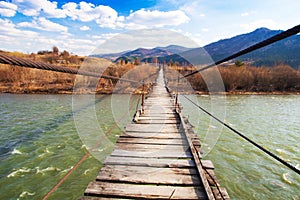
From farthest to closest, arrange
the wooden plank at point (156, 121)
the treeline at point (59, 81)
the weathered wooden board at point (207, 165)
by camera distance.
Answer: the treeline at point (59, 81) < the wooden plank at point (156, 121) < the weathered wooden board at point (207, 165)

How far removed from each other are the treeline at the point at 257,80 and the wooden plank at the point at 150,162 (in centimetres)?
2423

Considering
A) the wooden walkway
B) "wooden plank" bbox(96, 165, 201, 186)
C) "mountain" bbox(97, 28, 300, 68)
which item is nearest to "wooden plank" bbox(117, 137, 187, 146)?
the wooden walkway

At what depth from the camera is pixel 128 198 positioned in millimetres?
1634

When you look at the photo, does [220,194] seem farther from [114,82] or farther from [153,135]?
[114,82]

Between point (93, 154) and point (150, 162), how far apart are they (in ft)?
16.0

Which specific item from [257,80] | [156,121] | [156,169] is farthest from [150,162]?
Result: [257,80]

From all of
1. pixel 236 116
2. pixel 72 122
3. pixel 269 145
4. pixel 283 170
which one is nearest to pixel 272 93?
pixel 236 116

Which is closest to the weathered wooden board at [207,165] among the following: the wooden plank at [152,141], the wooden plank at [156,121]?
the wooden plank at [152,141]

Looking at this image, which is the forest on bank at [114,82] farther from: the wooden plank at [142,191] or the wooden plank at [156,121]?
the wooden plank at [142,191]

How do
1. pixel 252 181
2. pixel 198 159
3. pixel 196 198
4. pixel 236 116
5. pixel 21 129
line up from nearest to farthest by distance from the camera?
pixel 196 198
pixel 198 159
pixel 252 181
pixel 21 129
pixel 236 116

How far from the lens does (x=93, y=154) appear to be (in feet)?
21.1

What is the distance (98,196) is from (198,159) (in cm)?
125

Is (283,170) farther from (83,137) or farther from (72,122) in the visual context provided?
(72,122)

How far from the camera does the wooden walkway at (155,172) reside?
1.67m
